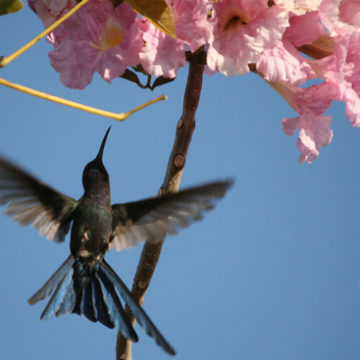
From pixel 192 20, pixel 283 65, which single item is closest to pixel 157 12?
pixel 192 20

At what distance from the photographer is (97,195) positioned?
69 centimetres

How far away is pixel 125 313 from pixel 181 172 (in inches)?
6.7

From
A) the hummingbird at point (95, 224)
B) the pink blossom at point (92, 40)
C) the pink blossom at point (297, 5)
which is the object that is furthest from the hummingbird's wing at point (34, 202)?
the pink blossom at point (297, 5)

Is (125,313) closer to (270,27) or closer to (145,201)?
(145,201)

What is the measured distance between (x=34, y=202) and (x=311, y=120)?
35cm

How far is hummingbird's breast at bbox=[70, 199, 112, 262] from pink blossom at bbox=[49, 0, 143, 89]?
20cm

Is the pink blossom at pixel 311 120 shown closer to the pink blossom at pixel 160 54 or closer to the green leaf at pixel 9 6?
the pink blossom at pixel 160 54

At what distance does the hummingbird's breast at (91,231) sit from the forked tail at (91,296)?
0.5 inches

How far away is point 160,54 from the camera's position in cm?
51

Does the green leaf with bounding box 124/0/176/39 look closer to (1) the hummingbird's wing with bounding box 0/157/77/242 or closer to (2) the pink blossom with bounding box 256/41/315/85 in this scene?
(2) the pink blossom with bounding box 256/41/315/85

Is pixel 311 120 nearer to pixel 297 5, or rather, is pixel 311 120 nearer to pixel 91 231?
pixel 297 5

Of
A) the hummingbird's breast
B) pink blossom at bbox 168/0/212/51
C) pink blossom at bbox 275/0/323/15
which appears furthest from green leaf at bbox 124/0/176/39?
the hummingbird's breast

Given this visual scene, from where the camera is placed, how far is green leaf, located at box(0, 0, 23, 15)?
21.7 inches

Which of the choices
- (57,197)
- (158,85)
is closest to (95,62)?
(158,85)
